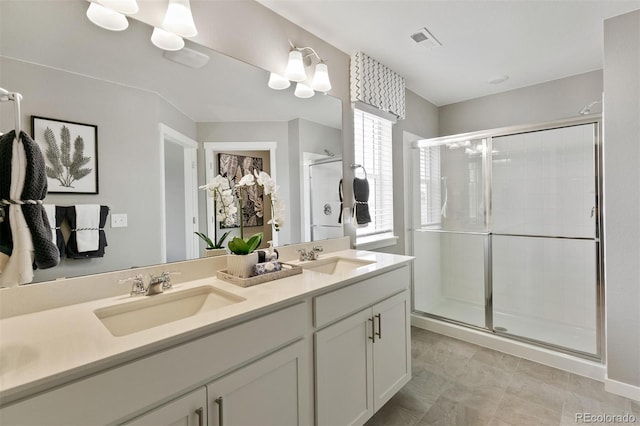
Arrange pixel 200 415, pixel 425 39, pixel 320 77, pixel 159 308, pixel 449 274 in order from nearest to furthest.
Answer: pixel 200 415 < pixel 159 308 < pixel 320 77 < pixel 425 39 < pixel 449 274

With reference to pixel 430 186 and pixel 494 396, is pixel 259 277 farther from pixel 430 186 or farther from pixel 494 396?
pixel 430 186

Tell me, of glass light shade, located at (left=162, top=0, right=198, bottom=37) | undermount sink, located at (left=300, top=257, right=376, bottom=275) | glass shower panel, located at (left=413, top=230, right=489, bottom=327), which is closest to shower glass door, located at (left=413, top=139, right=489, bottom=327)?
glass shower panel, located at (left=413, top=230, right=489, bottom=327)

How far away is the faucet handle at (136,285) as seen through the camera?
1.20m

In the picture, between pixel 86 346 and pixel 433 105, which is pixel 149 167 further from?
pixel 433 105

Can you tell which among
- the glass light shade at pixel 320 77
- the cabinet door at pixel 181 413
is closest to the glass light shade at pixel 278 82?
the glass light shade at pixel 320 77

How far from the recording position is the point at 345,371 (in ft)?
4.72

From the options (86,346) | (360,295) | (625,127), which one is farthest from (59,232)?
(625,127)

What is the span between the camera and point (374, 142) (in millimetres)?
2771

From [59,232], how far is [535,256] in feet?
12.6

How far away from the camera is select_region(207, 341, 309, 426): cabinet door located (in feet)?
3.13

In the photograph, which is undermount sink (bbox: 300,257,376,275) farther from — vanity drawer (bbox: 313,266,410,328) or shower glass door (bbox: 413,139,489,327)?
shower glass door (bbox: 413,139,489,327)

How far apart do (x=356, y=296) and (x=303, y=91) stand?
1.44m

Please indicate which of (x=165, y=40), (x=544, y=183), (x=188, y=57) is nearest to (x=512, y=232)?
(x=544, y=183)

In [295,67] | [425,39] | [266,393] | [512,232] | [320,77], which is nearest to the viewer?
[266,393]
